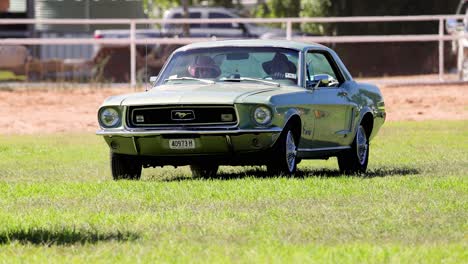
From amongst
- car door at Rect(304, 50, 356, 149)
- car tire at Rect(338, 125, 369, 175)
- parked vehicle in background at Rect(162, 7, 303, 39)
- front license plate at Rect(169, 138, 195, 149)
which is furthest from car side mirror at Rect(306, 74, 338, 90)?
parked vehicle in background at Rect(162, 7, 303, 39)

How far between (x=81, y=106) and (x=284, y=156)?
645 inches

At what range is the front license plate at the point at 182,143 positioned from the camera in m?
14.9

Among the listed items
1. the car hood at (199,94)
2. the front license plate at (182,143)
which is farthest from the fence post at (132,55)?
the front license plate at (182,143)

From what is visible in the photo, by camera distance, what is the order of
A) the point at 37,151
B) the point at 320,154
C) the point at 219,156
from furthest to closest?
the point at 37,151 < the point at 320,154 < the point at 219,156

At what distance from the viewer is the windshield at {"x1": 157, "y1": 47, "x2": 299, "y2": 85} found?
16.2m

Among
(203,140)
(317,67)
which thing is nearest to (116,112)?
(203,140)

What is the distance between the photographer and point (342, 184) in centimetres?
1412

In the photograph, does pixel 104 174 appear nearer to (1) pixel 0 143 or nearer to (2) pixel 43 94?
(1) pixel 0 143

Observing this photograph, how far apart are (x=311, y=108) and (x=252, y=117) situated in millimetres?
1160

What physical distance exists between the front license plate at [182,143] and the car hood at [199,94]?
0.37 metres

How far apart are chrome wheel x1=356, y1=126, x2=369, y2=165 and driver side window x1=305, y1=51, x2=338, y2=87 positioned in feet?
2.24

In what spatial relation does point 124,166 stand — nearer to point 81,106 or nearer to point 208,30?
point 81,106

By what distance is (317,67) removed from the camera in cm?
1678

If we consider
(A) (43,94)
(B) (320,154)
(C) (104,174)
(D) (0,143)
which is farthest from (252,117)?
(A) (43,94)
